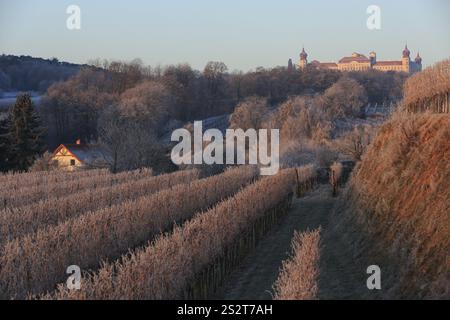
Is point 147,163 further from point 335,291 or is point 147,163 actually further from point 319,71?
point 319,71

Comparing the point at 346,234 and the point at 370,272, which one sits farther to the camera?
the point at 346,234

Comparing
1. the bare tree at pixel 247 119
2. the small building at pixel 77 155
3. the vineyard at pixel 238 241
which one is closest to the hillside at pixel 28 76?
the bare tree at pixel 247 119

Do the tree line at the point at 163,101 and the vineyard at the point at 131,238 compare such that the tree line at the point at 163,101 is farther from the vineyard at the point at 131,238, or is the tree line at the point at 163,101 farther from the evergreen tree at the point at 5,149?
the vineyard at the point at 131,238

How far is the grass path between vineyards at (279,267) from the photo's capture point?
13383 millimetres

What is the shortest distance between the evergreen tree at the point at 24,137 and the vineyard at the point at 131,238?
30.8 metres

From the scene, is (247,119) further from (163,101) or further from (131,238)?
(131,238)

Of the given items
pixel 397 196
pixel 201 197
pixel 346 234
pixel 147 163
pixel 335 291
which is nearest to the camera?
pixel 335 291

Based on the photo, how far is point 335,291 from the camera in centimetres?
1307

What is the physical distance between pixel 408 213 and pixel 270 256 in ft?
17.5

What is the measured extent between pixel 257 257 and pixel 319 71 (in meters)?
112

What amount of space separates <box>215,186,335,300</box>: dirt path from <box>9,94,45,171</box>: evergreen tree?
32077 mm

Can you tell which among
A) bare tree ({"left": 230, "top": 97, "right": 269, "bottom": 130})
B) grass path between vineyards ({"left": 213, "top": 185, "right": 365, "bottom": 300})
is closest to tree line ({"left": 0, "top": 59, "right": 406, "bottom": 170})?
bare tree ({"left": 230, "top": 97, "right": 269, "bottom": 130})

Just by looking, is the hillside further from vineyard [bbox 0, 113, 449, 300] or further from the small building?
vineyard [bbox 0, 113, 449, 300]
